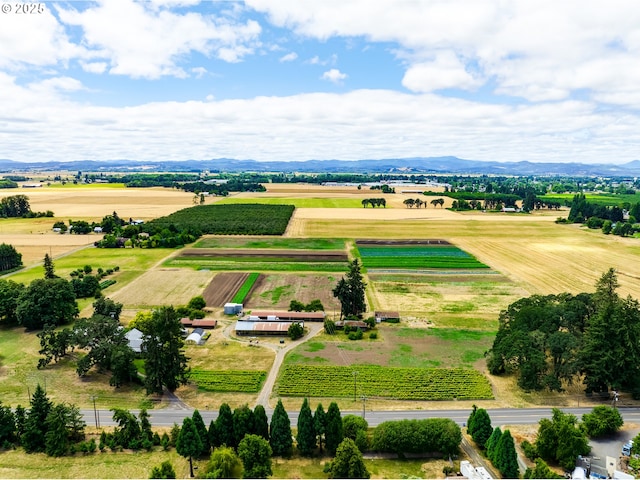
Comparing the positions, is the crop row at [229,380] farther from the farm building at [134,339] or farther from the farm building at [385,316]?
the farm building at [385,316]

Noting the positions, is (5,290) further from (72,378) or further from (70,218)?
(70,218)

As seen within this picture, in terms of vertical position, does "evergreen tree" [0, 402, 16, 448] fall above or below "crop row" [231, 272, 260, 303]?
below

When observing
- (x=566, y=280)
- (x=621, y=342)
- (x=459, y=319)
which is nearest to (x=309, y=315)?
(x=459, y=319)

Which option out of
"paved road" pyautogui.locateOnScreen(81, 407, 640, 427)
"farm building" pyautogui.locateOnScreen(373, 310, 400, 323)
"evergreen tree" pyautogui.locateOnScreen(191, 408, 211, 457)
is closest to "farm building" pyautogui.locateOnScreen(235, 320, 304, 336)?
"farm building" pyautogui.locateOnScreen(373, 310, 400, 323)

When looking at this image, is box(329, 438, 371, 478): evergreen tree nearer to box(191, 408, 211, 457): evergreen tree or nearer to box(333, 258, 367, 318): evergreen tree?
box(191, 408, 211, 457): evergreen tree

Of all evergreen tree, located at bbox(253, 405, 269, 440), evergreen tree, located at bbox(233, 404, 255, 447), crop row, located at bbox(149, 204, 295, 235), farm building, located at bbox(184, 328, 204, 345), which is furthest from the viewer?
crop row, located at bbox(149, 204, 295, 235)

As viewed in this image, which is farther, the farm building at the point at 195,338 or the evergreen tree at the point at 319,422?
the farm building at the point at 195,338

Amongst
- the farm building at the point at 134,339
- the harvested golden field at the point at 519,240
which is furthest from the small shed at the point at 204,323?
the harvested golden field at the point at 519,240
